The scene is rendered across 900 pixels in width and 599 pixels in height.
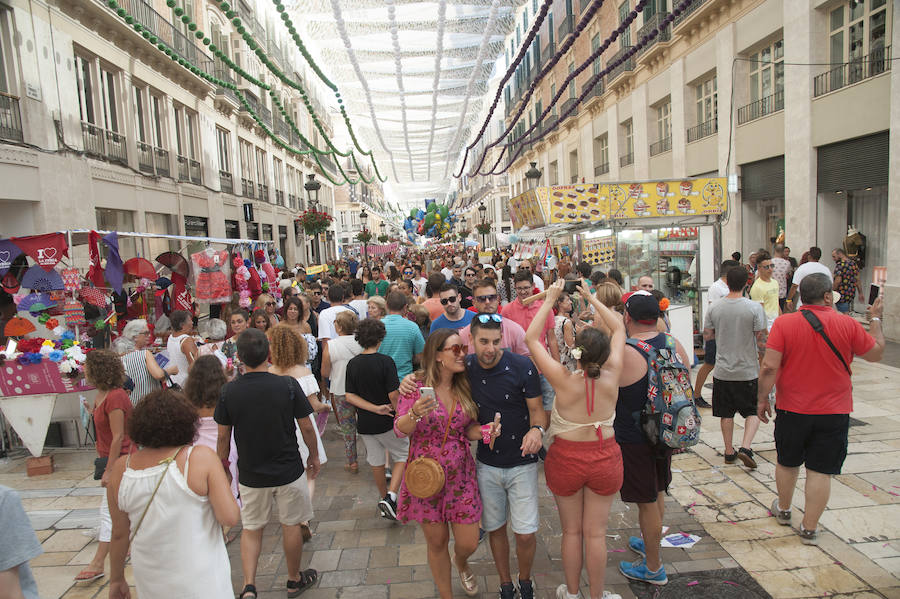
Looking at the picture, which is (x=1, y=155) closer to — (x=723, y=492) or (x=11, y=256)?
(x=11, y=256)

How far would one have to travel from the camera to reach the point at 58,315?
6.92 metres

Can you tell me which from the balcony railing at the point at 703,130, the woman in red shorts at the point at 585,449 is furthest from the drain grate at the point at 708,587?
the balcony railing at the point at 703,130

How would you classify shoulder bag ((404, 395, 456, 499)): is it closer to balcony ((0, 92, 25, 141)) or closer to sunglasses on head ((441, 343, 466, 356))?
sunglasses on head ((441, 343, 466, 356))

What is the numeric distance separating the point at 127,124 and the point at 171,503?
13792mm

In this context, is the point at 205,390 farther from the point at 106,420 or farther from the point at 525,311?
the point at 525,311

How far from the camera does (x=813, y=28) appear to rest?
37.3 feet

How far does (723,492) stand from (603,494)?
2.11 meters

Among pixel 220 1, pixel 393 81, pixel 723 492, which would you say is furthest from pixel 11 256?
pixel 393 81

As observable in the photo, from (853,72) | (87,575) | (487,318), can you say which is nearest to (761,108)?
(853,72)

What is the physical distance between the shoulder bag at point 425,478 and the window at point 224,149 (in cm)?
1964

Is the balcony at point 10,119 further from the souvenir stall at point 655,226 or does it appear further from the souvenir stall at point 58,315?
the souvenir stall at point 655,226

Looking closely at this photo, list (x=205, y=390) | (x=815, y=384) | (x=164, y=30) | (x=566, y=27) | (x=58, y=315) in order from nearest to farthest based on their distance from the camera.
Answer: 1. (x=815, y=384)
2. (x=205, y=390)
3. (x=58, y=315)
4. (x=164, y=30)
5. (x=566, y=27)

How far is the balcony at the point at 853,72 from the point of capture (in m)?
10.0

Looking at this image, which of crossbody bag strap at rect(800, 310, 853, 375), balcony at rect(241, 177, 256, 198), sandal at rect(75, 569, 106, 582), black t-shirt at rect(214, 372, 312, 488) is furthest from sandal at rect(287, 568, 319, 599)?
balcony at rect(241, 177, 256, 198)
